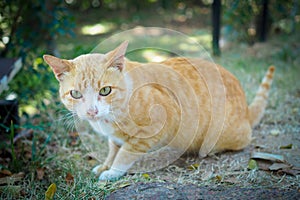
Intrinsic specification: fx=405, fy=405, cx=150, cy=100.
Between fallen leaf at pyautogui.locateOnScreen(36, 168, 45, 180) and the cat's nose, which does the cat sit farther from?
fallen leaf at pyautogui.locateOnScreen(36, 168, 45, 180)

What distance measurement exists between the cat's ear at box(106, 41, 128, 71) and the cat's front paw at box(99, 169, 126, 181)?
729mm

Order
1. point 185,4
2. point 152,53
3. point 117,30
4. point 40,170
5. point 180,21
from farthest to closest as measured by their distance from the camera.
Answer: point 185,4
point 180,21
point 117,30
point 152,53
point 40,170

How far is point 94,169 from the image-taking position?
286 cm

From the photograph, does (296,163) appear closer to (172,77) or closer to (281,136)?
(281,136)

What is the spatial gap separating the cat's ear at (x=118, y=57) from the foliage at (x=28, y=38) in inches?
56.6

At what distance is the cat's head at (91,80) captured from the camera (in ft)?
7.41

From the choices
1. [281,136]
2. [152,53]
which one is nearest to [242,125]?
[281,136]

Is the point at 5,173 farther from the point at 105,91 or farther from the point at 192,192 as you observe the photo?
the point at 192,192

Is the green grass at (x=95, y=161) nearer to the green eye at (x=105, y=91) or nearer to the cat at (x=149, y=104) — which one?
the cat at (x=149, y=104)

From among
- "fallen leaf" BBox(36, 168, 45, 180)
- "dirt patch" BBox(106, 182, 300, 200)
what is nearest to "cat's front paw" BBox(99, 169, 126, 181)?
"dirt patch" BBox(106, 182, 300, 200)

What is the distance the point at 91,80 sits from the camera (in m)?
2.26

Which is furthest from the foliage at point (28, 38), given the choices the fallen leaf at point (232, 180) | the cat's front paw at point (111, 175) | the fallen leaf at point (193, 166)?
the fallen leaf at point (232, 180)

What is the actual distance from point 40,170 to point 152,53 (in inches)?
123

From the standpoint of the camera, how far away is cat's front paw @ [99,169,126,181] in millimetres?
2642
